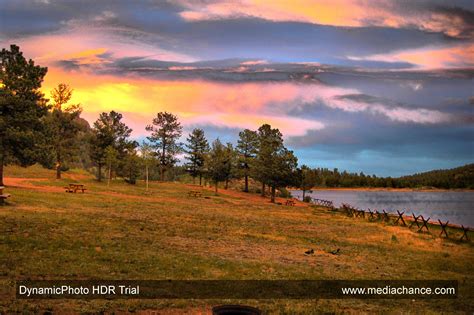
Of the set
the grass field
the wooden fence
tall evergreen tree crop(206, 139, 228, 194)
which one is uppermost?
tall evergreen tree crop(206, 139, 228, 194)

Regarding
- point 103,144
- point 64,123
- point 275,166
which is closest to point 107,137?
point 103,144

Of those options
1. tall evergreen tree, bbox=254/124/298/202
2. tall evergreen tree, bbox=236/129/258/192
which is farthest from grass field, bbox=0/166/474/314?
tall evergreen tree, bbox=236/129/258/192

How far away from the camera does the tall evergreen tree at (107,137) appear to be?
7875 cm

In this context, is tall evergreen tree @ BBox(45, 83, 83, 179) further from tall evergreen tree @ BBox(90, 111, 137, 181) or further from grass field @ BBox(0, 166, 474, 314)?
grass field @ BBox(0, 166, 474, 314)

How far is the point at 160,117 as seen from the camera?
103 metres

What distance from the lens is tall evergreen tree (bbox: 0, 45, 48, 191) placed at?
40.6 m

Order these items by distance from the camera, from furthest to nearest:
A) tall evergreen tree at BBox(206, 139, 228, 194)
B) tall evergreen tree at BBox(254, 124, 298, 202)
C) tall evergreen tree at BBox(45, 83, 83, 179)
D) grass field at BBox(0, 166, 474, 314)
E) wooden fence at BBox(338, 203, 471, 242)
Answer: tall evergreen tree at BBox(206, 139, 228, 194)
tall evergreen tree at BBox(254, 124, 298, 202)
tall evergreen tree at BBox(45, 83, 83, 179)
wooden fence at BBox(338, 203, 471, 242)
grass field at BBox(0, 166, 474, 314)

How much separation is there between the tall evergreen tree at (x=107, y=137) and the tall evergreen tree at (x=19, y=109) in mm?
32202

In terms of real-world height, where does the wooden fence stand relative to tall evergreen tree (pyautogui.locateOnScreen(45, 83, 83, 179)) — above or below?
below

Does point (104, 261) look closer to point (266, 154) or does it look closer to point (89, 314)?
point (89, 314)

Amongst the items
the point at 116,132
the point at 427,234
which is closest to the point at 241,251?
the point at 427,234

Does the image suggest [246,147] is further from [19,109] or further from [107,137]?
[19,109]

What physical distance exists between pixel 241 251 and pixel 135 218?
12359 millimetres

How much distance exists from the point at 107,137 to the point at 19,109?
37.7 meters
